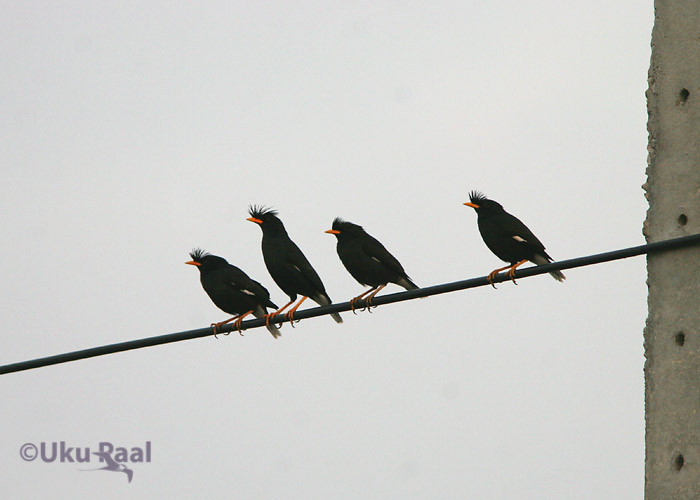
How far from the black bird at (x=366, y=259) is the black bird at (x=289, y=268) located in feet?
1.07

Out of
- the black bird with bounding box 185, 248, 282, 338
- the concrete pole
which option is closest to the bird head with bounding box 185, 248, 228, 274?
the black bird with bounding box 185, 248, 282, 338

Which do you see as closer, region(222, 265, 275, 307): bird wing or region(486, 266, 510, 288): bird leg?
region(486, 266, 510, 288): bird leg

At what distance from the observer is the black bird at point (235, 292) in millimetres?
9992

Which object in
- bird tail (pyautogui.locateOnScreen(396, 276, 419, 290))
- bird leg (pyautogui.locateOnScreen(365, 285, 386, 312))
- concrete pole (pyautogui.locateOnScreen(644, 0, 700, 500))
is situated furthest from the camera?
bird tail (pyautogui.locateOnScreen(396, 276, 419, 290))

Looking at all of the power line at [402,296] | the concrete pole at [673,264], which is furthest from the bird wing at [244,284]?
the concrete pole at [673,264]

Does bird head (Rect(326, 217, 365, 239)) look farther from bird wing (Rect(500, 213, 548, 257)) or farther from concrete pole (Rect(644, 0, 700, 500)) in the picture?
concrete pole (Rect(644, 0, 700, 500))

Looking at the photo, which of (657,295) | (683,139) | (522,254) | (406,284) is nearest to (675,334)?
(657,295)

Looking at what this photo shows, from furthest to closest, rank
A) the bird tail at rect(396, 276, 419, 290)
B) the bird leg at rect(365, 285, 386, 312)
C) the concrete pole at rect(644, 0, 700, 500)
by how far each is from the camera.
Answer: the bird tail at rect(396, 276, 419, 290)
the bird leg at rect(365, 285, 386, 312)
the concrete pole at rect(644, 0, 700, 500)

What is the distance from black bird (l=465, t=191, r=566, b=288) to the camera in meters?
8.59

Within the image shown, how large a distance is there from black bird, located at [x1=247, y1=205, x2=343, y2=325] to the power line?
1320 mm

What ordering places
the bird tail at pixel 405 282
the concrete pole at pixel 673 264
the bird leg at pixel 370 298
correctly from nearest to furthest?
the concrete pole at pixel 673 264 < the bird leg at pixel 370 298 < the bird tail at pixel 405 282

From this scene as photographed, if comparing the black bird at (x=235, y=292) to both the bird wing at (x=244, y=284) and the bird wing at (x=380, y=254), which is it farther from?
the bird wing at (x=380, y=254)

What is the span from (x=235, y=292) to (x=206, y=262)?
534mm

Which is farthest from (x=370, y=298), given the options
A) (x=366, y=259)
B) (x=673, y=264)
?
(x=673, y=264)
